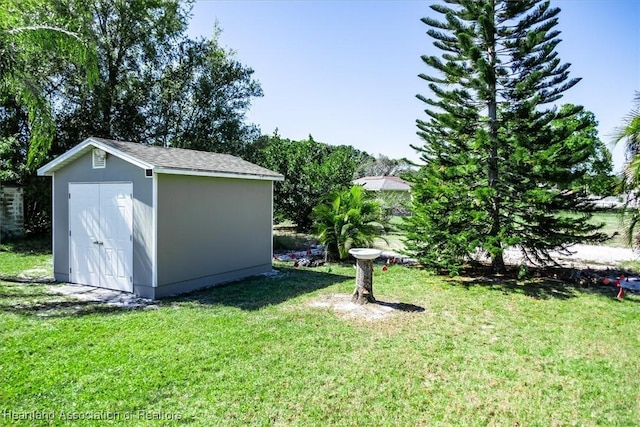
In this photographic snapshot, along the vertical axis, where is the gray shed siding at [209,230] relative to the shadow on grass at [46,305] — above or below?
above

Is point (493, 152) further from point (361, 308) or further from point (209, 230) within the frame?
point (209, 230)

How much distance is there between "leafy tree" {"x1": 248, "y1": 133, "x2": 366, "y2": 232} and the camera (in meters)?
14.9

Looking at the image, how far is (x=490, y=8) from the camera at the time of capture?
26.5 ft

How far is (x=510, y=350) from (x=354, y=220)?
618 centimetres

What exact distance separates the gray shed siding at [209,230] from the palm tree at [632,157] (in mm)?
6959

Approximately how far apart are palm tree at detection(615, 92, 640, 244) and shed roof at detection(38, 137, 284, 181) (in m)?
6.86

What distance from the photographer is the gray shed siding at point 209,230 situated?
22.6 feet

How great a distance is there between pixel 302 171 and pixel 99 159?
8.76m

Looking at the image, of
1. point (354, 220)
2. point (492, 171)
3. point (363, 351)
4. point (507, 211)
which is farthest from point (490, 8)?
point (363, 351)

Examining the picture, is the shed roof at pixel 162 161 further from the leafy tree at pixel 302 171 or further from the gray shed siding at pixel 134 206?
the leafy tree at pixel 302 171

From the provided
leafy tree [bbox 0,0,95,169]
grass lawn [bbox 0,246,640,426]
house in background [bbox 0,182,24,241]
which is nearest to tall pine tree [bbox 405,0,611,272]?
grass lawn [bbox 0,246,640,426]

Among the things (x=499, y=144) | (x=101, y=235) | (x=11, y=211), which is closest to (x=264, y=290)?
(x=101, y=235)

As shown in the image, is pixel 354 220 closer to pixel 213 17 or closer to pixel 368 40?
pixel 368 40

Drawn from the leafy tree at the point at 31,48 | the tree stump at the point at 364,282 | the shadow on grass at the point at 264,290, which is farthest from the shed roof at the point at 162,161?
the tree stump at the point at 364,282
